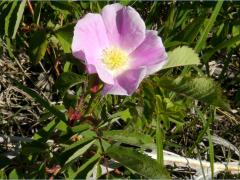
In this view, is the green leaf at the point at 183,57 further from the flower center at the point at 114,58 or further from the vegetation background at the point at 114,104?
the flower center at the point at 114,58

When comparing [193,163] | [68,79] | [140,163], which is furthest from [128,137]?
[193,163]

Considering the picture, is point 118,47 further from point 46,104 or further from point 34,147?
point 34,147

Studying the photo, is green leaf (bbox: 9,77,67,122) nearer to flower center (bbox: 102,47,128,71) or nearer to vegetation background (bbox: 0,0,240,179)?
vegetation background (bbox: 0,0,240,179)

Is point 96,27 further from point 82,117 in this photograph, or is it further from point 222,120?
point 222,120

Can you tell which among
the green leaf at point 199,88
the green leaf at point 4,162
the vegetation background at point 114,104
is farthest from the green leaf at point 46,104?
the green leaf at point 199,88

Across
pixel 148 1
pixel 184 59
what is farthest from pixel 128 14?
pixel 148 1

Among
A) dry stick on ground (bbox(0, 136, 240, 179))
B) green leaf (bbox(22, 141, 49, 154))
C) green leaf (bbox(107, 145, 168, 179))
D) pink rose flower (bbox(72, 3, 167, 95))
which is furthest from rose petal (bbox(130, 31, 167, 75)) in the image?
dry stick on ground (bbox(0, 136, 240, 179))

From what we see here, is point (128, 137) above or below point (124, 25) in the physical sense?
below
